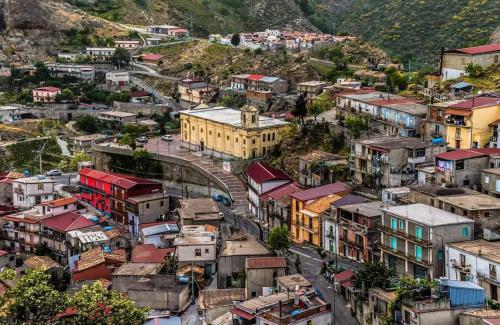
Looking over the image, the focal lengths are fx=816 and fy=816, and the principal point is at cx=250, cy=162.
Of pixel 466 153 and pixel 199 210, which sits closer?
pixel 466 153

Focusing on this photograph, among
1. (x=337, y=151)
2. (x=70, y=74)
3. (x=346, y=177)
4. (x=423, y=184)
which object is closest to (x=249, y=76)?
(x=70, y=74)

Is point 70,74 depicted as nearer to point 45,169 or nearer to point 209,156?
point 45,169

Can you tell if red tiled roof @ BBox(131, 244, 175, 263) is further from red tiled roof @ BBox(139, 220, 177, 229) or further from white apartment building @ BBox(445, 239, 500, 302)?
white apartment building @ BBox(445, 239, 500, 302)

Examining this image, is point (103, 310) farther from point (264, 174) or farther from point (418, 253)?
point (264, 174)

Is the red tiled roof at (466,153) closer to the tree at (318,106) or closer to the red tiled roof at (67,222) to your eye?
the tree at (318,106)

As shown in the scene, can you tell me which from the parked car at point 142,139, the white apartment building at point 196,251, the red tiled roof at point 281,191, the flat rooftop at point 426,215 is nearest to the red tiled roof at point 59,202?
the white apartment building at point 196,251

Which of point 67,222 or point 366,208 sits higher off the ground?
point 366,208

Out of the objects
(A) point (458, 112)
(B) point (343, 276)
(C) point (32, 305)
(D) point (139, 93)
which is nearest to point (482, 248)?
(B) point (343, 276)
